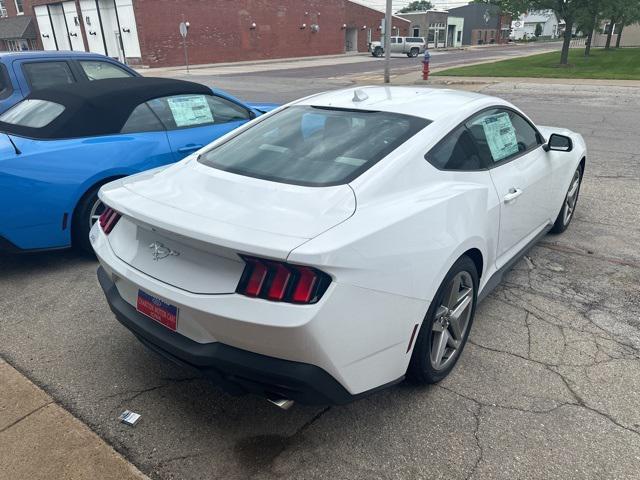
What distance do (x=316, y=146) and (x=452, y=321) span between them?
1225 millimetres

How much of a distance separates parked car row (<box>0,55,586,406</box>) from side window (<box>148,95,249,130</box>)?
1.09 meters

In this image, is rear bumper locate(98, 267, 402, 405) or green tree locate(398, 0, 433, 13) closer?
rear bumper locate(98, 267, 402, 405)

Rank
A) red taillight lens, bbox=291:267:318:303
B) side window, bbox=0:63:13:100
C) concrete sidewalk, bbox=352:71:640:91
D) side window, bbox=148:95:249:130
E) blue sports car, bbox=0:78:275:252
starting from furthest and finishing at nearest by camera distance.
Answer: concrete sidewalk, bbox=352:71:640:91, side window, bbox=0:63:13:100, side window, bbox=148:95:249:130, blue sports car, bbox=0:78:275:252, red taillight lens, bbox=291:267:318:303

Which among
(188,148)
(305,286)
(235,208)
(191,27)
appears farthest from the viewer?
(191,27)

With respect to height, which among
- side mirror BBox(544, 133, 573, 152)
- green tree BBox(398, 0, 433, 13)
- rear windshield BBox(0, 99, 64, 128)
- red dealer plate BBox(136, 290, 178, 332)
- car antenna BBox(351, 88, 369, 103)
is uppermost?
green tree BBox(398, 0, 433, 13)

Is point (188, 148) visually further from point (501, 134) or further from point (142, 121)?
point (501, 134)

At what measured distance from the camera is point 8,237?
3.76 metres

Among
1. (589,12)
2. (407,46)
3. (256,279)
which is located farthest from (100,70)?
(407,46)

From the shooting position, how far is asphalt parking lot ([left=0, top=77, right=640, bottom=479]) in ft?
7.54

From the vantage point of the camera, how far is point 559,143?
393cm

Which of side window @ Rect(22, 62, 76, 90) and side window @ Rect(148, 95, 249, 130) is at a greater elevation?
side window @ Rect(22, 62, 76, 90)

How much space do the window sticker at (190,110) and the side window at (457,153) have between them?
2932 mm

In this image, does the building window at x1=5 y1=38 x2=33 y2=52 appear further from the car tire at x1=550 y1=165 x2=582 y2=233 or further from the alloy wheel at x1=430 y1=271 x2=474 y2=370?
the alloy wheel at x1=430 y1=271 x2=474 y2=370

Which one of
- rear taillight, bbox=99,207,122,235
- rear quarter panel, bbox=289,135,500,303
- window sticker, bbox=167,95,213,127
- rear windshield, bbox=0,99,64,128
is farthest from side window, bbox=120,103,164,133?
rear quarter panel, bbox=289,135,500,303
